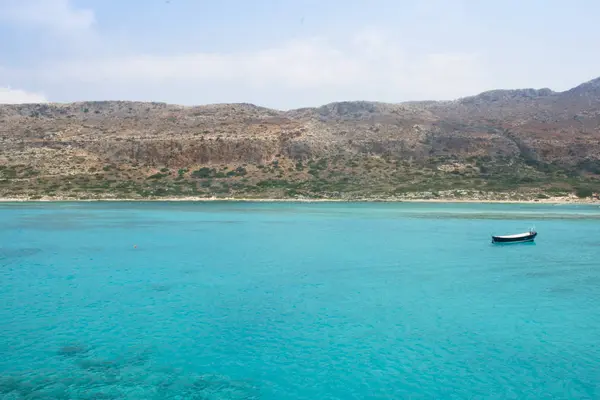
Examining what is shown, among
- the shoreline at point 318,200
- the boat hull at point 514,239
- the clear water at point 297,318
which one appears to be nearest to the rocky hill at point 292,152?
the shoreline at point 318,200

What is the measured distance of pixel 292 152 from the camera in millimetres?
114688

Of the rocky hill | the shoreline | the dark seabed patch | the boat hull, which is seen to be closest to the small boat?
the boat hull

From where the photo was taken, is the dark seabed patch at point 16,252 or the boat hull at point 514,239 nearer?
the dark seabed patch at point 16,252

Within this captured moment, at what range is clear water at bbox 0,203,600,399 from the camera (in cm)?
1525

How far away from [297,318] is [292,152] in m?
94.6

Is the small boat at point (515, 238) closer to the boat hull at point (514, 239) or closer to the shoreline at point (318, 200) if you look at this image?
the boat hull at point (514, 239)

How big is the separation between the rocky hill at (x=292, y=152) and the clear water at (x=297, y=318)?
54003 mm

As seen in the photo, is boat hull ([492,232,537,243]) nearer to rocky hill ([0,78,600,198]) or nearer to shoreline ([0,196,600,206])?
shoreline ([0,196,600,206])

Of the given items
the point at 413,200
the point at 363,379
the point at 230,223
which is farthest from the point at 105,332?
the point at 413,200

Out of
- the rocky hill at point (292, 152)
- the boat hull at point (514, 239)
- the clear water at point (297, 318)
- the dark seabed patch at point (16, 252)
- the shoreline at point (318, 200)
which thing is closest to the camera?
the clear water at point (297, 318)

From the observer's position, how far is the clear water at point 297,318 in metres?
15.2

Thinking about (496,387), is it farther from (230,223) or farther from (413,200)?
(413,200)

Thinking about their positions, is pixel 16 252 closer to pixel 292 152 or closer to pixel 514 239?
pixel 514 239

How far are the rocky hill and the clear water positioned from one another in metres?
54.0
